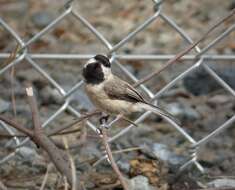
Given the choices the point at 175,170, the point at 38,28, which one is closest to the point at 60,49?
the point at 38,28

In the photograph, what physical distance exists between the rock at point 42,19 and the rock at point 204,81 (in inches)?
38.3

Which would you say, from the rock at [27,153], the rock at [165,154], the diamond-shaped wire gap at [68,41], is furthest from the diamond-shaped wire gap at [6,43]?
the rock at [165,154]

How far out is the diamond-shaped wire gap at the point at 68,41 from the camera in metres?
3.88

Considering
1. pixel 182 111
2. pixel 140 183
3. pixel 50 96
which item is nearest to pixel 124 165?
pixel 140 183

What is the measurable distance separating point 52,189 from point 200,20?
1.90 metres

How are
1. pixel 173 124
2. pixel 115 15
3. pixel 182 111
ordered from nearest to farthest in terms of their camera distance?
pixel 173 124 → pixel 182 111 → pixel 115 15

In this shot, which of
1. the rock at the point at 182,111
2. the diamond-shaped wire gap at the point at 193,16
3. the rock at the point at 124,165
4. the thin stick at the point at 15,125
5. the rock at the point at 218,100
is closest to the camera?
the thin stick at the point at 15,125

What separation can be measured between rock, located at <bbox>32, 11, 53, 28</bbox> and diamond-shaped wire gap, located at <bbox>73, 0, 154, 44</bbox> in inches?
5.9

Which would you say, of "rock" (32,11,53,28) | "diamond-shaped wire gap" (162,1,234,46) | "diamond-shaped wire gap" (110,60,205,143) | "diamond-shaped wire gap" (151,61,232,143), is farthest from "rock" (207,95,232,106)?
"rock" (32,11,53,28)

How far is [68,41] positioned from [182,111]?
38.8 inches

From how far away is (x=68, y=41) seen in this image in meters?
4.02

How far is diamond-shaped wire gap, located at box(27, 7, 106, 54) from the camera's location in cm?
388

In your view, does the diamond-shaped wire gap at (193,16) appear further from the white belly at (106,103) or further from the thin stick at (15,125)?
the thin stick at (15,125)

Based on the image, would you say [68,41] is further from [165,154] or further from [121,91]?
[121,91]
